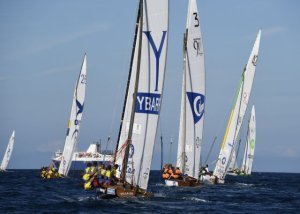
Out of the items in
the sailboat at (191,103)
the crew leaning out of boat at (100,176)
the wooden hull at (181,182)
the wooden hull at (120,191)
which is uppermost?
the sailboat at (191,103)

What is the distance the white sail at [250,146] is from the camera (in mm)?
110300

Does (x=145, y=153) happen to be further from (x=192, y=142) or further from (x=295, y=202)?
(x=192, y=142)

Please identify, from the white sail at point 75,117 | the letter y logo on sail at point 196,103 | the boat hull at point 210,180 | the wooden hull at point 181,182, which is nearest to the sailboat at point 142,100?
the wooden hull at point 181,182

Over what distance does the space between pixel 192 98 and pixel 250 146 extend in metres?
63.3

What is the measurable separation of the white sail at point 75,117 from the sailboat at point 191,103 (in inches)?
688

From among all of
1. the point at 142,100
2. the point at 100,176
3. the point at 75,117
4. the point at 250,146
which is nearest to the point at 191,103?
the point at 142,100

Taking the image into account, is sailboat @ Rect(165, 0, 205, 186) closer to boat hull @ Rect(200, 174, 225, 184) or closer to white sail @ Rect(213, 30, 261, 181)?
boat hull @ Rect(200, 174, 225, 184)

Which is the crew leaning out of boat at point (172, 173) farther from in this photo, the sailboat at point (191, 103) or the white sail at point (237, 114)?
the white sail at point (237, 114)

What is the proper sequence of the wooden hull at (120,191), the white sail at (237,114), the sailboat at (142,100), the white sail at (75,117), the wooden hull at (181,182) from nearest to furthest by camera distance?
the wooden hull at (120,191), the sailboat at (142,100), the wooden hull at (181,182), the white sail at (237,114), the white sail at (75,117)

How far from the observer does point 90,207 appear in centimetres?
3375

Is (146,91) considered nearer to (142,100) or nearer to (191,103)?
(142,100)

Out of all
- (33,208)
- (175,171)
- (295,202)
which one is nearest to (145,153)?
(33,208)

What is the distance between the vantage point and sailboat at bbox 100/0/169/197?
36031mm

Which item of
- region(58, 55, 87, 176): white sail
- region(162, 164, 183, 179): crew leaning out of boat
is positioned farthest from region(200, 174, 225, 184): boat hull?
region(58, 55, 87, 176): white sail
